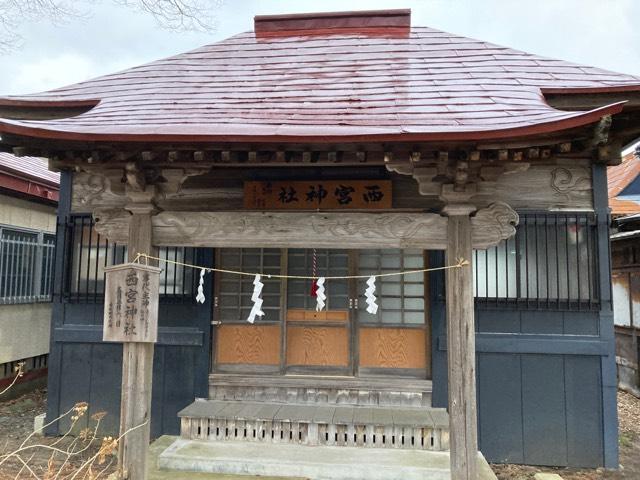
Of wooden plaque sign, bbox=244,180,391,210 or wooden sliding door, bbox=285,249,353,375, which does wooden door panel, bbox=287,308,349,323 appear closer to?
wooden sliding door, bbox=285,249,353,375

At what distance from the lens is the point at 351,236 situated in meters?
3.94

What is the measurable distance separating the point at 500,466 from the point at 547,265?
242 cm

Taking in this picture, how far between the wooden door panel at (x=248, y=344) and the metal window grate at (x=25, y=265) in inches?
158

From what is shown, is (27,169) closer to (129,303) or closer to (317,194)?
(129,303)

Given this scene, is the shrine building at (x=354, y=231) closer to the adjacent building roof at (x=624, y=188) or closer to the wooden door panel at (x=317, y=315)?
the wooden door panel at (x=317, y=315)

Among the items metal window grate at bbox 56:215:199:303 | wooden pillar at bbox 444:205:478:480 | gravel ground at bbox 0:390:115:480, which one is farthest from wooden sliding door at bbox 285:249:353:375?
gravel ground at bbox 0:390:115:480

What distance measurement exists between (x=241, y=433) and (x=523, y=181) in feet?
13.1

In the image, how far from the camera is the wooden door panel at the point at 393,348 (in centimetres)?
557

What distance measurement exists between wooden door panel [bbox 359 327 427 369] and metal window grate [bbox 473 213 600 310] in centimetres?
92

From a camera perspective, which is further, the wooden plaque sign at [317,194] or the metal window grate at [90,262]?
the metal window grate at [90,262]

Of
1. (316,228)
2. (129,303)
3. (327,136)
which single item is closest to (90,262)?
(129,303)

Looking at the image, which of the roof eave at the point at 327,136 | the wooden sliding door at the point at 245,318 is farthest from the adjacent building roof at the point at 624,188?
the wooden sliding door at the point at 245,318

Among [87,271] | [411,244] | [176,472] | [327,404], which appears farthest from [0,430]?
[411,244]

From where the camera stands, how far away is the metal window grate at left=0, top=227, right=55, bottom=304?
7219 mm
